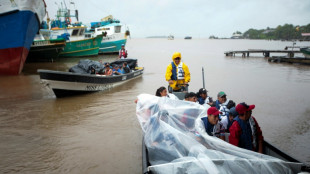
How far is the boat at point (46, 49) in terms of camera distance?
20.9 metres

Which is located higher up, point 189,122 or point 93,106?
point 189,122

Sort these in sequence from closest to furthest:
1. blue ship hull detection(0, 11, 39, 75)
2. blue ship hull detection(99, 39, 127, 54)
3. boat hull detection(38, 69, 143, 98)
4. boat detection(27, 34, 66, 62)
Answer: boat hull detection(38, 69, 143, 98) → blue ship hull detection(0, 11, 39, 75) → boat detection(27, 34, 66, 62) → blue ship hull detection(99, 39, 127, 54)

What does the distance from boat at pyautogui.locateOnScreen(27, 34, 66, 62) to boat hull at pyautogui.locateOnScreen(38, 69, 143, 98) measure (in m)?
13.1

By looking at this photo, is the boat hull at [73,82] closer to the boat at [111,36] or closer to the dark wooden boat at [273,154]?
the dark wooden boat at [273,154]

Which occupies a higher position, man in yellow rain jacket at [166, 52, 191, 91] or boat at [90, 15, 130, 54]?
boat at [90, 15, 130, 54]

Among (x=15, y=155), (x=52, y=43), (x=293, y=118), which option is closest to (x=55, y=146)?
(x=15, y=155)

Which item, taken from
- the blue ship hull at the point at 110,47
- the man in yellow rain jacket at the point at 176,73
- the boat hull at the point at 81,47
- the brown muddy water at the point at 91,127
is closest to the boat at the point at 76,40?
the boat hull at the point at 81,47

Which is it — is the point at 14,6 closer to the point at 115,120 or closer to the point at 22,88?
the point at 22,88

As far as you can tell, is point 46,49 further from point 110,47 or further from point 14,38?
point 110,47

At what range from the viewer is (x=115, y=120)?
6.70 meters

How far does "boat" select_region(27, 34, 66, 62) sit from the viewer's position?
20.9m

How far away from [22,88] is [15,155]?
7.41m

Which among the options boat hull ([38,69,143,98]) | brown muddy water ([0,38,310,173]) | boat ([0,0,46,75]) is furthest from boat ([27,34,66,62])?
boat hull ([38,69,143,98])

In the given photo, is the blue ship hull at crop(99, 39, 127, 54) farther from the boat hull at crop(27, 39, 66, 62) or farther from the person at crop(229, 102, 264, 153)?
the person at crop(229, 102, 264, 153)
